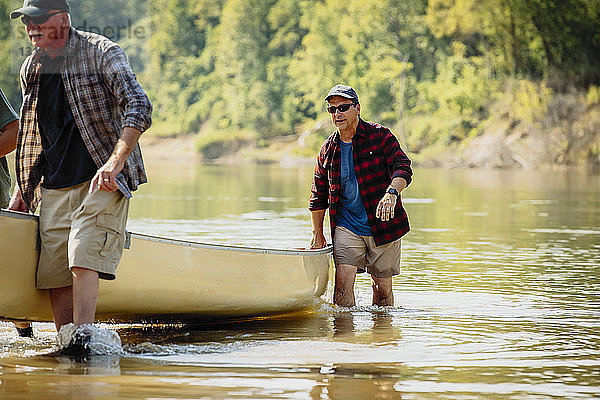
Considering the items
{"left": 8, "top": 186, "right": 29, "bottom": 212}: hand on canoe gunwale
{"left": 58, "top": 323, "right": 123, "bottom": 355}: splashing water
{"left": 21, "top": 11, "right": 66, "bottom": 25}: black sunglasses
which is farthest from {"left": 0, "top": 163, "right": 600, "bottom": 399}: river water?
{"left": 21, "top": 11, "right": 66, "bottom": 25}: black sunglasses

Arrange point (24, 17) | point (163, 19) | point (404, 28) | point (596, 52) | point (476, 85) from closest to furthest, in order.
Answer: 1. point (24, 17)
2. point (596, 52)
3. point (476, 85)
4. point (404, 28)
5. point (163, 19)

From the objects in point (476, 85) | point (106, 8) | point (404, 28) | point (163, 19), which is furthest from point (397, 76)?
point (163, 19)

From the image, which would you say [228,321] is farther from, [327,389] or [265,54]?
[265,54]

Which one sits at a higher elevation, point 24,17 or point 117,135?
point 24,17

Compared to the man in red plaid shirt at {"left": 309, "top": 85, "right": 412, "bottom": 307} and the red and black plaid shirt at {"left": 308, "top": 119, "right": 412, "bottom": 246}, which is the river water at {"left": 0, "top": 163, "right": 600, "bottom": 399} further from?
the red and black plaid shirt at {"left": 308, "top": 119, "right": 412, "bottom": 246}

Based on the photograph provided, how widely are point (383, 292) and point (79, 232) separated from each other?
2816 millimetres

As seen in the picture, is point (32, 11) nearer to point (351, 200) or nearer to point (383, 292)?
point (351, 200)

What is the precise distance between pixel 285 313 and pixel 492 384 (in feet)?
7.34

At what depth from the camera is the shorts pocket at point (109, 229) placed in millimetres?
4673

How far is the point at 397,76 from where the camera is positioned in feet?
174

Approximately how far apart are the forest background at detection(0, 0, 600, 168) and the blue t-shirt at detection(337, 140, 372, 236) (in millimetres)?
23072

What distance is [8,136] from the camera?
207 inches

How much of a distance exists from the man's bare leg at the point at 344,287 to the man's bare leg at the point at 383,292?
0.20 meters

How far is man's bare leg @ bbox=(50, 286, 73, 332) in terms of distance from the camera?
5.03m
